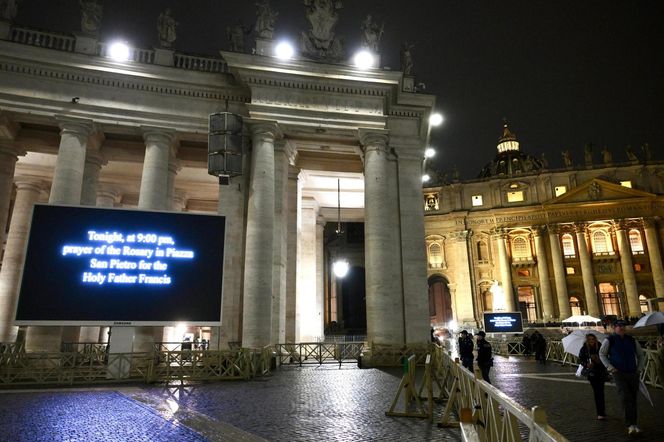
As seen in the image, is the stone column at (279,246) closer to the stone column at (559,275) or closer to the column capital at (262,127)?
the column capital at (262,127)

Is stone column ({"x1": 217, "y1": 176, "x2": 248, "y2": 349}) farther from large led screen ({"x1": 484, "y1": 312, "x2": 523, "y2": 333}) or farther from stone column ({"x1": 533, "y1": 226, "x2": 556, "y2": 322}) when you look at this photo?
stone column ({"x1": 533, "y1": 226, "x2": 556, "y2": 322})

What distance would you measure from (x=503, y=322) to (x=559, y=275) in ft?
103

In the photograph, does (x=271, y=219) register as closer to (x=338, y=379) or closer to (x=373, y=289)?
(x=373, y=289)

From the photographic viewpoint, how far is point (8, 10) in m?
17.8

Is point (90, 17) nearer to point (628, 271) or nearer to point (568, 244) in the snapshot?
point (568, 244)

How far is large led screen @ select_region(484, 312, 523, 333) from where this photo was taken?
992 inches

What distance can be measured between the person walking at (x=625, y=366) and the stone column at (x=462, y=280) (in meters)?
48.5

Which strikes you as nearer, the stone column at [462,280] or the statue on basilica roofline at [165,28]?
the statue on basilica roofline at [165,28]

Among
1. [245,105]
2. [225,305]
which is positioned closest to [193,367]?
[225,305]

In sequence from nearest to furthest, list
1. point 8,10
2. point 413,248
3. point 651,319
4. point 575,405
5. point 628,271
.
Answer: point 575,405
point 651,319
point 8,10
point 413,248
point 628,271

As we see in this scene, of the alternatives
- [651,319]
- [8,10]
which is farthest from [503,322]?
[8,10]

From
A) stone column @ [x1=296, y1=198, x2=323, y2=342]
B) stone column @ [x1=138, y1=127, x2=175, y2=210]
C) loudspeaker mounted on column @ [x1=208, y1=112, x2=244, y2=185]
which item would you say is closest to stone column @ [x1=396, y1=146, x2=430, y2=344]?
stone column @ [x1=296, y1=198, x2=323, y2=342]

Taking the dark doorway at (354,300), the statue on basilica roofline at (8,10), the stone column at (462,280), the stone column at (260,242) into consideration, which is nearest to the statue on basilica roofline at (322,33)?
the stone column at (260,242)

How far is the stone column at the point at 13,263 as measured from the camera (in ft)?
62.7
